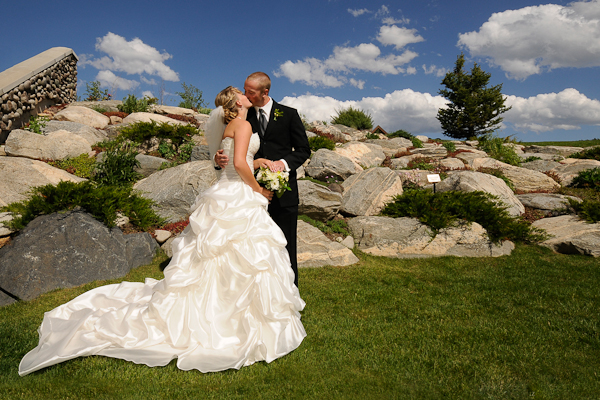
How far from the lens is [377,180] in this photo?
1027 cm

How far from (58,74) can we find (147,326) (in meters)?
19.2

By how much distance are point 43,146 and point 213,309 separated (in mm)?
10604

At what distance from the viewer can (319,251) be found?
7.80 m

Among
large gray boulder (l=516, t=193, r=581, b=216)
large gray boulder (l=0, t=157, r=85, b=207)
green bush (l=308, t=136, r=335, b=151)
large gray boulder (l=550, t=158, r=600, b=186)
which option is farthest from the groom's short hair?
large gray boulder (l=550, t=158, r=600, b=186)

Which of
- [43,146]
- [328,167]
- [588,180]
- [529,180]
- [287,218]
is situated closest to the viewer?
[287,218]

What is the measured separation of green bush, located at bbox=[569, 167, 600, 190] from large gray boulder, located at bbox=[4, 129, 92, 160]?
18.0 m

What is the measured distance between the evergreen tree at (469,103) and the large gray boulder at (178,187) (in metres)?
34.3

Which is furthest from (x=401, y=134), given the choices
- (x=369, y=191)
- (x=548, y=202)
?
(x=369, y=191)

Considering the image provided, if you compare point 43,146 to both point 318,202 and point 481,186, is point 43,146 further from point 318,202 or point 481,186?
point 481,186

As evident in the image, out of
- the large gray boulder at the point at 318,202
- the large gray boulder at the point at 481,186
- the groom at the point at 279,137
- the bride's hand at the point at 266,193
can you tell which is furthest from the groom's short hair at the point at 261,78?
the large gray boulder at the point at 481,186

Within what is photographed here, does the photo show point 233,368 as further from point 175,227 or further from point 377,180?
point 377,180

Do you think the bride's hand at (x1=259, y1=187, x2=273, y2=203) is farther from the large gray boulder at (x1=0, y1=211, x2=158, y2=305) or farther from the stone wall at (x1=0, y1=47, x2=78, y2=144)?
the stone wall at (x1=0, y1=47, x2=78, y2=144)

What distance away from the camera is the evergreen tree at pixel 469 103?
117ft

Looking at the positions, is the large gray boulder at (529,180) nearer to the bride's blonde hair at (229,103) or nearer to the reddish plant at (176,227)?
the reddish plant at (176,227)
